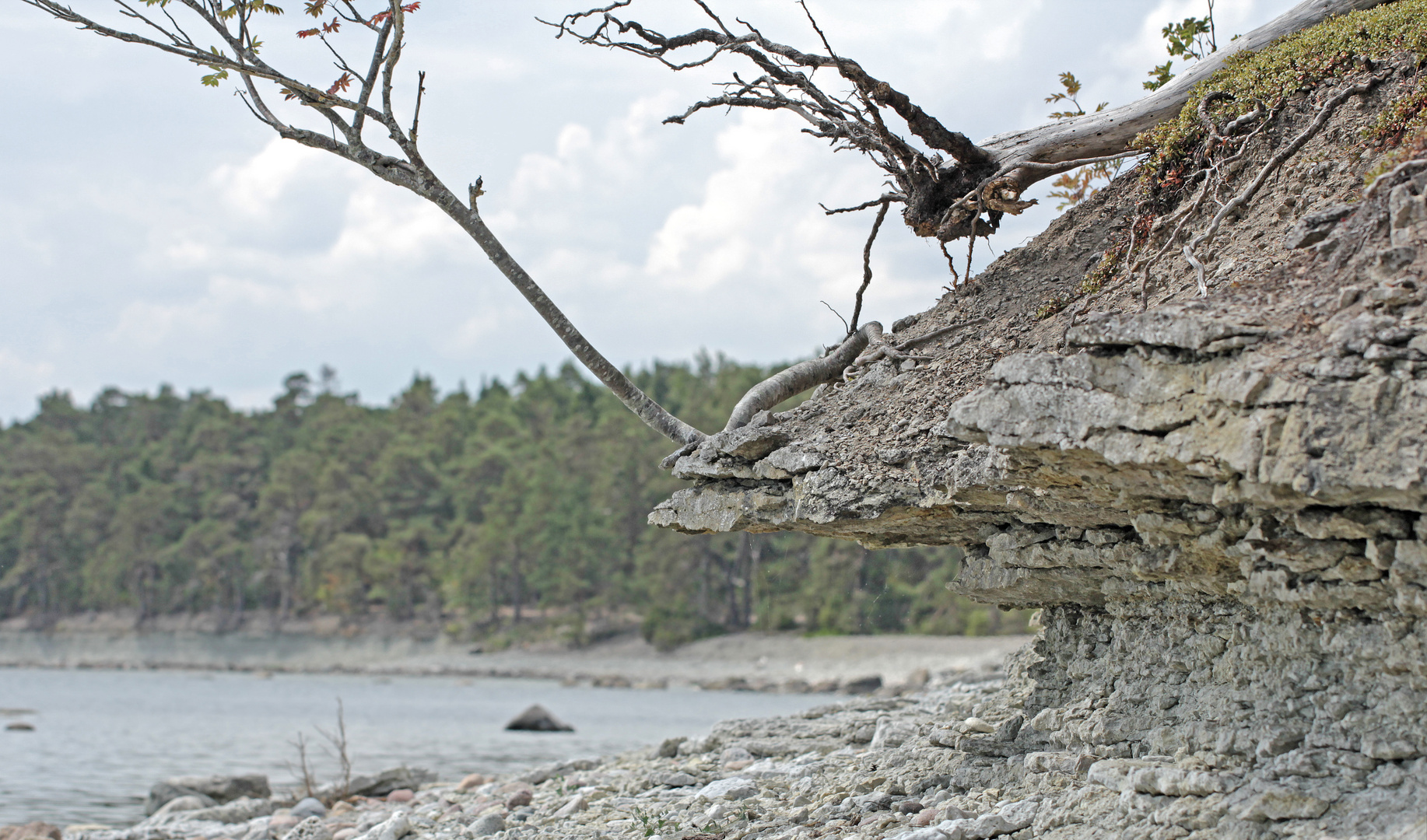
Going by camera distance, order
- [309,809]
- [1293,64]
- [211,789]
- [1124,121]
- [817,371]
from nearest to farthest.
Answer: [1293,64]
[1124,121]
[817,371]
[309,809]
[211,789]

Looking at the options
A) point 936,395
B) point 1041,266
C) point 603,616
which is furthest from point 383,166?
point 603,616

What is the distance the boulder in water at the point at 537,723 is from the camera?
2806 cm

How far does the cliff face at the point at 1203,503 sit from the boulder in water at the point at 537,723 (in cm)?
2237

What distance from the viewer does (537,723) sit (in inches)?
1108

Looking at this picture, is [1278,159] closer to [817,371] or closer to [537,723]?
[817,371]

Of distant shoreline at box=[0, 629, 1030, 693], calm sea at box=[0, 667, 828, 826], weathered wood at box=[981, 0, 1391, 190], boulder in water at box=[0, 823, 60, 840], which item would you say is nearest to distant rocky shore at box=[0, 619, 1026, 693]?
distant shoreline at box=[0, 629, 1030, 693]

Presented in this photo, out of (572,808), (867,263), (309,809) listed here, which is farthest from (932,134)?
(309,809)

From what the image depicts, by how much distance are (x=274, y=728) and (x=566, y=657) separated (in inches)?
1176

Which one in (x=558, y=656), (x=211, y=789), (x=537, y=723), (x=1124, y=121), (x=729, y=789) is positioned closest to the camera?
(x=1124, y=121)

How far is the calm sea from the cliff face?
501 inches

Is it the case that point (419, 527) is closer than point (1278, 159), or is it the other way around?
point (1278, 159)

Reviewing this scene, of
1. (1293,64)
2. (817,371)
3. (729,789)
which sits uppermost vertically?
(1293,64)

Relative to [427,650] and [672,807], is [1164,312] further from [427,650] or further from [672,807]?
[427,650]

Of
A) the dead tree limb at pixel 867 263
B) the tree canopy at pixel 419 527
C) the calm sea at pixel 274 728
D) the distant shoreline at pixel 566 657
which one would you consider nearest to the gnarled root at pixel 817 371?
the dead tree limb at pixel 867 263
